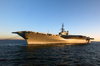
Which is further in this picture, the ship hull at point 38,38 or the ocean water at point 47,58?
the ship hull at point 38,38

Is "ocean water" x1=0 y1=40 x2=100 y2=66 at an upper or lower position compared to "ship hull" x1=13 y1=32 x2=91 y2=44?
lower

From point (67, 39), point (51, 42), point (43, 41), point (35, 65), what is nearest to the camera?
point (35, 65)

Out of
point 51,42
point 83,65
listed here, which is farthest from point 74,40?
point 83,65

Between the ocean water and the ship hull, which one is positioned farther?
the ship hull

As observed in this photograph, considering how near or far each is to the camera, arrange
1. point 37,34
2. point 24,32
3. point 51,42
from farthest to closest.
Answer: point 51,42 → point 37,34 → point 24,32

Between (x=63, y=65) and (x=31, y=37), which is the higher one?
(x=31, y=37)

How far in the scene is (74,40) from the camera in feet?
111

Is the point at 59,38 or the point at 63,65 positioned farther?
the point at 59,38

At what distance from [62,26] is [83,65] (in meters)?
35.2

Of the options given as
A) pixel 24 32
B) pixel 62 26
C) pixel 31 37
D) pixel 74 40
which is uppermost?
pixel 62 26

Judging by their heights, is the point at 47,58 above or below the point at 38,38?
below

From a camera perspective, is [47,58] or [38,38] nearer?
[47,58]

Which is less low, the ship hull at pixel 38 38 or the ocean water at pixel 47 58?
the ship hull at pixel 38 38

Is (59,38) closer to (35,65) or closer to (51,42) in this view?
(51,42)
